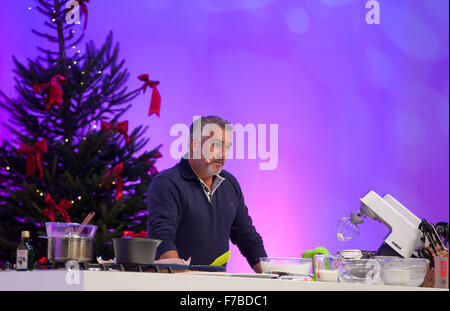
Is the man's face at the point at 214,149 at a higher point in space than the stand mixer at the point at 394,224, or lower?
higher

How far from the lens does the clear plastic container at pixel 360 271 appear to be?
1.85 m

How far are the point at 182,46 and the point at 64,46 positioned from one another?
1060mm

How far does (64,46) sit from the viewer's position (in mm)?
4949

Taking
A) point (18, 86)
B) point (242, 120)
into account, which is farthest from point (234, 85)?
point (18, 86)

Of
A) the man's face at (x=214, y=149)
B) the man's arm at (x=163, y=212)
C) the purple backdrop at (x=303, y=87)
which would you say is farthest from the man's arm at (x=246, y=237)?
the purple backdrop at (x=303, y=87)

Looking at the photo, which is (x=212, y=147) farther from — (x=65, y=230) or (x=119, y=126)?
(x=119, y=126)

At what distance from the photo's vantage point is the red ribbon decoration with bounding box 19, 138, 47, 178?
4.46 meters

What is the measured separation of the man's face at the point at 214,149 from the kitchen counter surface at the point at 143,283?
5.11 feet

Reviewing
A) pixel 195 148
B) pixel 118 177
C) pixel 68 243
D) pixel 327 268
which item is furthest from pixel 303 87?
pixel 68 243

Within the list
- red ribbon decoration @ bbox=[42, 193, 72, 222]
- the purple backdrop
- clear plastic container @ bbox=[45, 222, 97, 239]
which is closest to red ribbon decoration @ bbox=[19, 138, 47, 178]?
red ribbon decoration @ bbox=[42, 193, 72, 222]

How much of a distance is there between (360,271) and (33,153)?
321 centimetres

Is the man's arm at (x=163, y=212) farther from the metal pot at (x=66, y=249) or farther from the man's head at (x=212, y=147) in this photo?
the metal pot at (x=66, y=249)

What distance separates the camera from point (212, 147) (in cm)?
315
